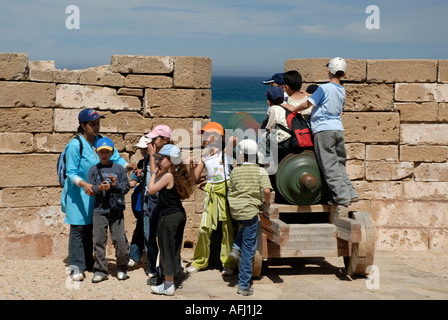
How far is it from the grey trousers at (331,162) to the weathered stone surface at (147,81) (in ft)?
7.85

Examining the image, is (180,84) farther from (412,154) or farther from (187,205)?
(412,154)

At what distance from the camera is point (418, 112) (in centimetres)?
871

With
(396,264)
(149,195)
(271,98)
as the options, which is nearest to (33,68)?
(149,195)

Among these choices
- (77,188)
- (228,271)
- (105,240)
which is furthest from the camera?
(228,271)

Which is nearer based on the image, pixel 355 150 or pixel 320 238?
pixel 320 238

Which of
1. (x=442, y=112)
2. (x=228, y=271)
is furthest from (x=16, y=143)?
(x=442, y=112)

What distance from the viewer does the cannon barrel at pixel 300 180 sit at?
21.9ft

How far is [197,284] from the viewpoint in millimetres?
6688

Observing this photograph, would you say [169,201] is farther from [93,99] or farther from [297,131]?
[93,99]

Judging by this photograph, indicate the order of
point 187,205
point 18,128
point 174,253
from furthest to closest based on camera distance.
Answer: point 187,205, point 18,128, point 174,253

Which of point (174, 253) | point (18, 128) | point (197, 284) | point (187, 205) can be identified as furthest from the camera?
point (187, 205)

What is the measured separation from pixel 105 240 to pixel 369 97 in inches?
171

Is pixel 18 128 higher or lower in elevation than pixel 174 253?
higher

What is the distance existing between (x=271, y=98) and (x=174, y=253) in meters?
2.09
